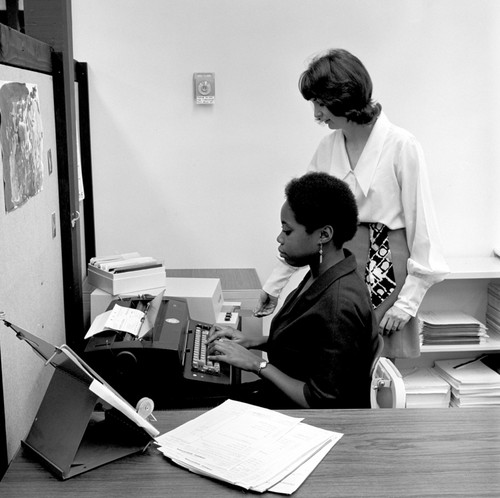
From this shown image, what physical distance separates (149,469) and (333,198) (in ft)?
2.69

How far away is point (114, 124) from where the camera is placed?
3.13 m

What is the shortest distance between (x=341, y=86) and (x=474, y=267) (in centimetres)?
132

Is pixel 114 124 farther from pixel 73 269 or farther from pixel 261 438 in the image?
pixel 261 438

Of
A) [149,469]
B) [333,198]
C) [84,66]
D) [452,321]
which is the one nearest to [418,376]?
[452,321]

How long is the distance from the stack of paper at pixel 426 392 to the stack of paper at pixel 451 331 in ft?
0.64

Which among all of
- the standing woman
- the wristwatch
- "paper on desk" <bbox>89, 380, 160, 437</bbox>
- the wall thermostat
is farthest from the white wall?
"paper on desk" <bbox>89, 380, 160, 437</bbox>

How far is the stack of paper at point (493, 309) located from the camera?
3299mm

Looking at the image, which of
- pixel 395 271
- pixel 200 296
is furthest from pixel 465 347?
pixel 200 296

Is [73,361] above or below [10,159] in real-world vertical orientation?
below

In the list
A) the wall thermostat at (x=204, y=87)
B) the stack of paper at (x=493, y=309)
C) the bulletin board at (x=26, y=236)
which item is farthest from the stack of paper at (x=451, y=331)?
the bulletin board at (x=26, y=236)

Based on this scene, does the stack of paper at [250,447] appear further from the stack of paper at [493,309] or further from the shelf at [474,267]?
the stack of paper at [493,309]

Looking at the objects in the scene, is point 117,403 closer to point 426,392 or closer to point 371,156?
point 371,156

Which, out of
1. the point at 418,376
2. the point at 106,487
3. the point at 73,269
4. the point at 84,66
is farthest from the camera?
the point at 418,376

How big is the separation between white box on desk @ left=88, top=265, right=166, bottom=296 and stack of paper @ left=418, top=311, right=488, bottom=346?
1.27 m
